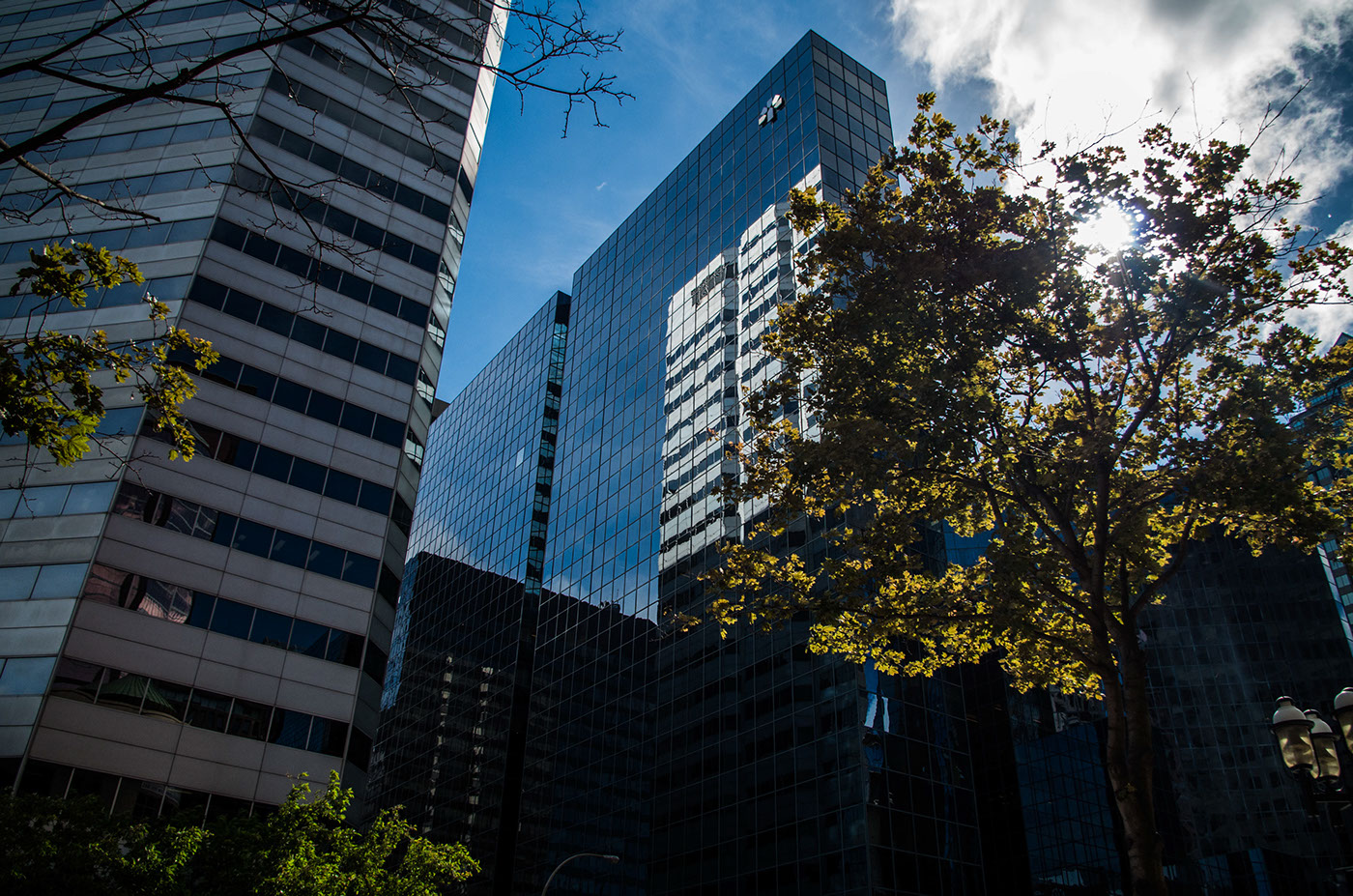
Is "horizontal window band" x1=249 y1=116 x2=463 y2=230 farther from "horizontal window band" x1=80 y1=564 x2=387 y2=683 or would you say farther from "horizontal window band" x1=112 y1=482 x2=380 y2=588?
"horizontal window band" x1=80 y1=564 x2=387 y2=683

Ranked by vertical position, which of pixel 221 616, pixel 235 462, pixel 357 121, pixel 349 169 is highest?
pixel 357 121

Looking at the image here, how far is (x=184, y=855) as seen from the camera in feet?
66.0

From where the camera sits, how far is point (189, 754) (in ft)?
94.4

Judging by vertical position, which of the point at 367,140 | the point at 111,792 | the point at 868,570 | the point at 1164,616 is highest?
the point at 367,140

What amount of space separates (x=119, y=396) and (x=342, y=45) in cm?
2188

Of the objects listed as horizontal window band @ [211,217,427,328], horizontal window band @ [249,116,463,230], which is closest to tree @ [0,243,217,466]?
horizontal window band @ [211,217,427,328]

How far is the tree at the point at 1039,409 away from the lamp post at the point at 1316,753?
5.93 ft

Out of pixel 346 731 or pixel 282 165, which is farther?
pixel 282 165

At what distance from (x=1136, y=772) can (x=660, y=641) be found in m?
47.3

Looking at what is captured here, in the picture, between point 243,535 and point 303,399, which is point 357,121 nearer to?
Answer: point 303,399

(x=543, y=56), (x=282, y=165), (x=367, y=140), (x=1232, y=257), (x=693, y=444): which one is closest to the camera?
(x=543, y=56)

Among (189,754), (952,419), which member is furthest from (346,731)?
(952,419)

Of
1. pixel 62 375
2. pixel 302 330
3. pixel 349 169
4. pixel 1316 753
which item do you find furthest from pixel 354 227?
pixel 1316 753

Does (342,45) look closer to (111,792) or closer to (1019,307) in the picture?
(111,792)
